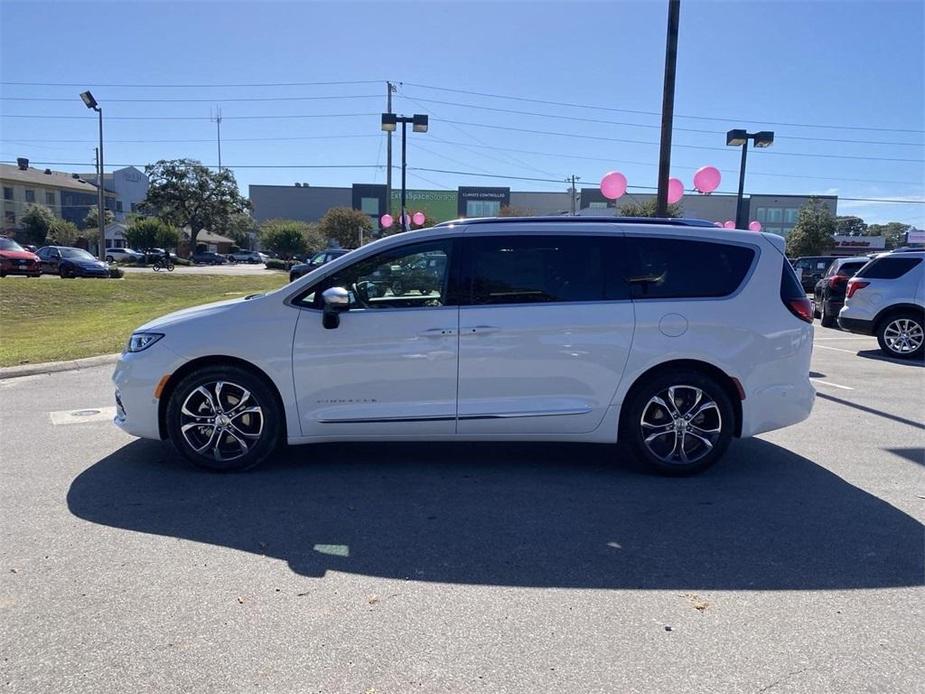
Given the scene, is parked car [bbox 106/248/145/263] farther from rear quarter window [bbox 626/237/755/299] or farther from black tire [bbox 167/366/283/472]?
rear quarter window [bbox 626/237/755/299]

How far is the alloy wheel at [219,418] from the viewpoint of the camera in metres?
4.67

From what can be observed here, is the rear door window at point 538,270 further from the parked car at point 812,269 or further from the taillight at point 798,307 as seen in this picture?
the parked car at point 812,269

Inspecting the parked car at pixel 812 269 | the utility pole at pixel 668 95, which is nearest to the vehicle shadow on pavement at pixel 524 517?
the utility pole at pixel 668 95

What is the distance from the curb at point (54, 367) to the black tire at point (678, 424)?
7.61 m

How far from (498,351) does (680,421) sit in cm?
145

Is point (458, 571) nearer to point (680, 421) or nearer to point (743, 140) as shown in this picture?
point (680, 421)

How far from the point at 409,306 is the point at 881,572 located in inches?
128

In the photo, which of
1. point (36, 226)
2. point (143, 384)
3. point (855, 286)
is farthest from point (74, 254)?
point (36, 226)

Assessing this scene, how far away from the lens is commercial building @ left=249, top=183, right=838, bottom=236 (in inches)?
3263

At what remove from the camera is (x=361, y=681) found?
2502 millimetres

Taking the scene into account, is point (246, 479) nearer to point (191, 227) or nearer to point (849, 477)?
point (849, 477)

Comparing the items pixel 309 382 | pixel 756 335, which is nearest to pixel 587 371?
pixel 756 335

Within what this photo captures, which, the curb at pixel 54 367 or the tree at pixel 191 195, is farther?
the tree at pixel 191 195

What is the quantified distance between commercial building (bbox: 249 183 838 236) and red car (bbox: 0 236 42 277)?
4505 cm
